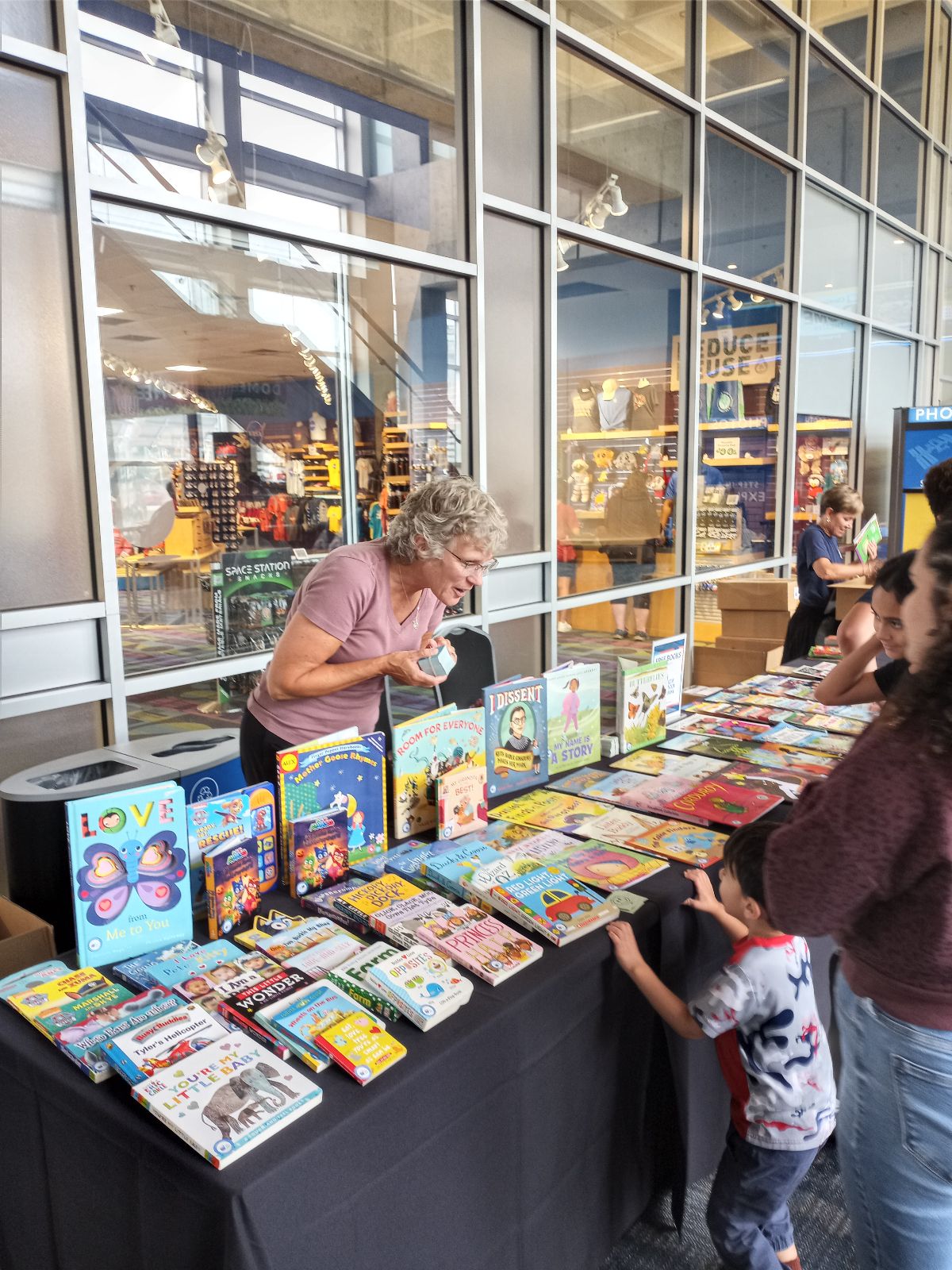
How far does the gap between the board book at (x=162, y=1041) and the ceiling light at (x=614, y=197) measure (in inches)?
190

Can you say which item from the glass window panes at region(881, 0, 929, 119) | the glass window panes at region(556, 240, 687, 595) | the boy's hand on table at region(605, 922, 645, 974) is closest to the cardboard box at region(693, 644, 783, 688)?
the glass window panes at region(556, 240, 687, 595)

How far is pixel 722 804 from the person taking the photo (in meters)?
2.24

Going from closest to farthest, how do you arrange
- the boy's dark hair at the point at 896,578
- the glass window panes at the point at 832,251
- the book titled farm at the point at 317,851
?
the book titled farm at the point at 317,851, the boy's dark hair at the point at 896,578, the glass window panes at the point at 832,251

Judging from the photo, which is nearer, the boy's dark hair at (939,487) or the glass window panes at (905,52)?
the boy's dark hair at (939,487)

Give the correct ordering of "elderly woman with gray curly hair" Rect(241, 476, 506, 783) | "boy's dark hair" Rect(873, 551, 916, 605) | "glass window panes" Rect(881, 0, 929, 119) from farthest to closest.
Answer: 1. "glass window panes" Rect(881, 0, 929, 119)
2. "boy's dark hair" Rect(873, 551, 916, 605)
3. "elderly woman with gray curly hair" Rect(241, 476, 506, 783)

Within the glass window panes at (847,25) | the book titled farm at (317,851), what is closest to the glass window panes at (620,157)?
the glass window panes at (847,25)

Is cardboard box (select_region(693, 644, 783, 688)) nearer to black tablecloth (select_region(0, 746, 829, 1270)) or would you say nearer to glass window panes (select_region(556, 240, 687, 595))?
glass window panes (select_region(556, 240, 687, 595))

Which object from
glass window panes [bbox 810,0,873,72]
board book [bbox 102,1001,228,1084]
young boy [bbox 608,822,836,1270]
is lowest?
young boy [bbox 608,822,836,1270]

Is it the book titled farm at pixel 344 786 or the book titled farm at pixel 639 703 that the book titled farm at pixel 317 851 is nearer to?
the book titled farm at pixel 344 786

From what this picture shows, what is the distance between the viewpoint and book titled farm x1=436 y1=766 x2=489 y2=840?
202 cm

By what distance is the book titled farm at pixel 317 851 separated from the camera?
68.6 inches

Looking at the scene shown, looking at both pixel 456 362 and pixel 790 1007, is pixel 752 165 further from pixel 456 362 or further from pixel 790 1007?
pixel 790 1007

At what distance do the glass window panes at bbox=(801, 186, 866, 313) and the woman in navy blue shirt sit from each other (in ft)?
A: 8.17

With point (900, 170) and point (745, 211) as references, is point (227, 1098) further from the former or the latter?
point (900, 170)
